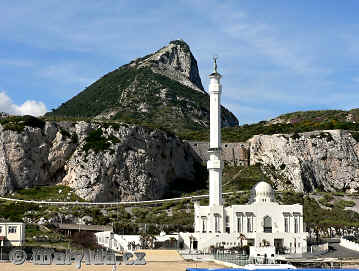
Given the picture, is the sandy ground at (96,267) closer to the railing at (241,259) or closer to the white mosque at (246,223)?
the railing at (241,259)

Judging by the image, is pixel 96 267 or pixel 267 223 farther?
pixel 267 223

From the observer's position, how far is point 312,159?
480 ft

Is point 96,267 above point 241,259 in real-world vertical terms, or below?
above

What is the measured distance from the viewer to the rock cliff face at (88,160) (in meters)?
126

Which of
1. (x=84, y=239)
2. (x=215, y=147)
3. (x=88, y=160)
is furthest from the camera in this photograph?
(x=88, y=160)

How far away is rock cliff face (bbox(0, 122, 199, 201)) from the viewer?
412ft

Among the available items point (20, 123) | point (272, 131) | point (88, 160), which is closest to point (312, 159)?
point (272, 131)

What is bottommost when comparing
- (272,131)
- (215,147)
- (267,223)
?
(267,223)

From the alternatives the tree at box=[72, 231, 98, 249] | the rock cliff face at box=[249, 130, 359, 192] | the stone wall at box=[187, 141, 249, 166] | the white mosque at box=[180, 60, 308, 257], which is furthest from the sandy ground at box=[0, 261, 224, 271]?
the stone wall at box=[187, 141, 249, 166]

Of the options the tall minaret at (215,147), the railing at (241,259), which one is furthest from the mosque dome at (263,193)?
the railing at (241,259)

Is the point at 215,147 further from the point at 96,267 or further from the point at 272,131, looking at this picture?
the point at 272,131

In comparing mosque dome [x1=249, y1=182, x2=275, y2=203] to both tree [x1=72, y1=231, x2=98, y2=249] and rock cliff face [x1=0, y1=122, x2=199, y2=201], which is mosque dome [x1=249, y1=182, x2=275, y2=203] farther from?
rock cliff face [x1=0, y1=122, x2=199, y2=201]

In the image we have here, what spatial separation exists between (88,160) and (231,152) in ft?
139

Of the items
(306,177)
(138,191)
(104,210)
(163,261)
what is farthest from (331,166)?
(163,261)
